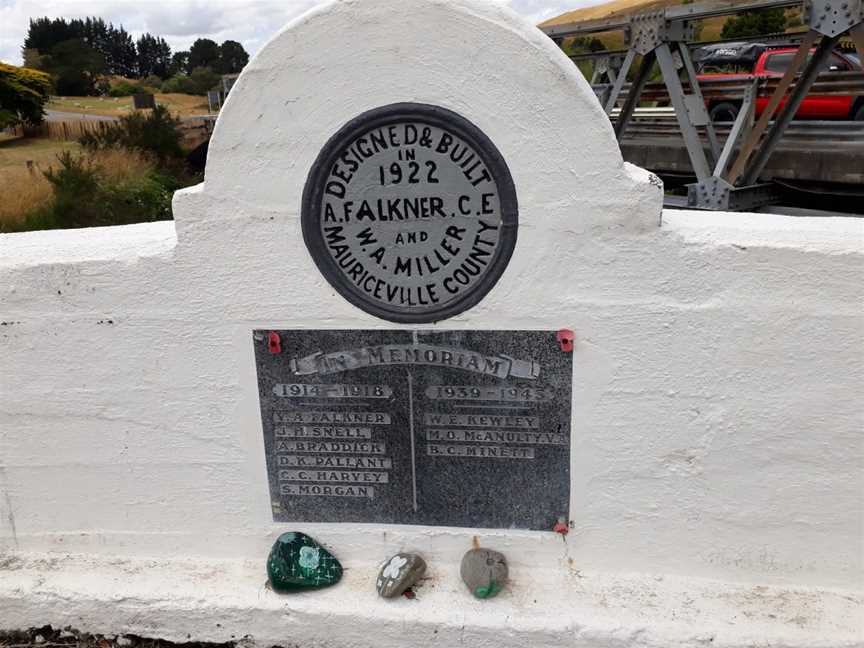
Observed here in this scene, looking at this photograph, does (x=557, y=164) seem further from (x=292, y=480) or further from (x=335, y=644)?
(x=335, y=644)

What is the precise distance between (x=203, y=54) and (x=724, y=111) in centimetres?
4616

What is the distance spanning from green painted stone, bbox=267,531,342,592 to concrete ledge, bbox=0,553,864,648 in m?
0.04

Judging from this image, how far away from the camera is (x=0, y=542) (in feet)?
9.62

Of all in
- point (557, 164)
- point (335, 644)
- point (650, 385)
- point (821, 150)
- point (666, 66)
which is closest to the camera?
point (557, 164)

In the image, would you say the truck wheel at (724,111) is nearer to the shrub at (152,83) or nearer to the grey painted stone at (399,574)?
the grey painted stone at (399,574)

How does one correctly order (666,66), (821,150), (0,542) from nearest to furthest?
(0,542)
(666,66)
(821,150)

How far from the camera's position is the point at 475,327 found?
245 centimetres

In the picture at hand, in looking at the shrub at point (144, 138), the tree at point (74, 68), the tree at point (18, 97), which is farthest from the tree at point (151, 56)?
the shrub at point (144, 138)

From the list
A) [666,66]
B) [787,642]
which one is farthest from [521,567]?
[666,66]

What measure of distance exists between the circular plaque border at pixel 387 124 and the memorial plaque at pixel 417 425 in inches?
4.1

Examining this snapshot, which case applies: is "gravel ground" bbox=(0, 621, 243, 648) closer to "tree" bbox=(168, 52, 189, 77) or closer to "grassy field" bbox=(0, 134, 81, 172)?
"grassy field" bbox=(0, 134, 81, 172)

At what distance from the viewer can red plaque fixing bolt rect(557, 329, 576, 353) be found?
7.89ft

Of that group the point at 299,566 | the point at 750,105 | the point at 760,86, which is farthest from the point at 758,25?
the point at 299,566

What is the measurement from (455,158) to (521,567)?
Result: 4.89ft
